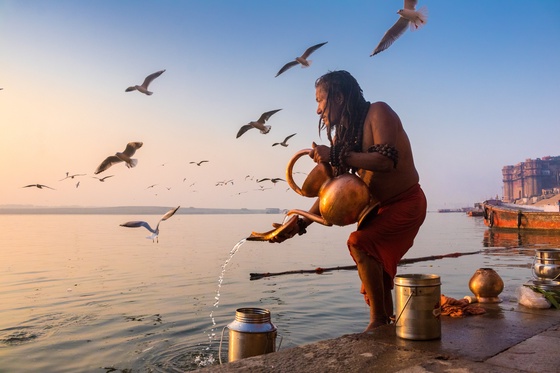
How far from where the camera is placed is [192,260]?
22828 millimetres

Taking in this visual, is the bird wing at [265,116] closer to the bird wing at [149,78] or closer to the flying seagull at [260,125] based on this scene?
the flying seagull at [260,125]

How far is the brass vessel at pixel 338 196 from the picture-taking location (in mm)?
4164

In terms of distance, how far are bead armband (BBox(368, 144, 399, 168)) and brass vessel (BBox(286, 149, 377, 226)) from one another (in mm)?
296

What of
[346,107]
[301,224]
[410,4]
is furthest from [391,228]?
[410,4]

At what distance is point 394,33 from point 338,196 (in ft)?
15.3

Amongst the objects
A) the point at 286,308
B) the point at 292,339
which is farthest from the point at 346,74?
the point at 286,308

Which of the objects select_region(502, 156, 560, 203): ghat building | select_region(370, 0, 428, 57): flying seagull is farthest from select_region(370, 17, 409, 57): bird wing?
select_region(502, 156, 560, 203): ghat building

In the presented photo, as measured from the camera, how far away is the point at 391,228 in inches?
169

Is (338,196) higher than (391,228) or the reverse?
higher

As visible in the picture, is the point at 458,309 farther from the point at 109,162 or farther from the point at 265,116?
the point at 109,162

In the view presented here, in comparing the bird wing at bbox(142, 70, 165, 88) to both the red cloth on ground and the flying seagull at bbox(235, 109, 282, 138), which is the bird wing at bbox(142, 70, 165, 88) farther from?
the red cloth on ground

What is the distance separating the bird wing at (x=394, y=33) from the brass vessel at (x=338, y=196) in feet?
12.6

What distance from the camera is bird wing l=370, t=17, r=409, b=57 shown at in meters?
7.77

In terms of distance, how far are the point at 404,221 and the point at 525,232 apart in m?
44.3
